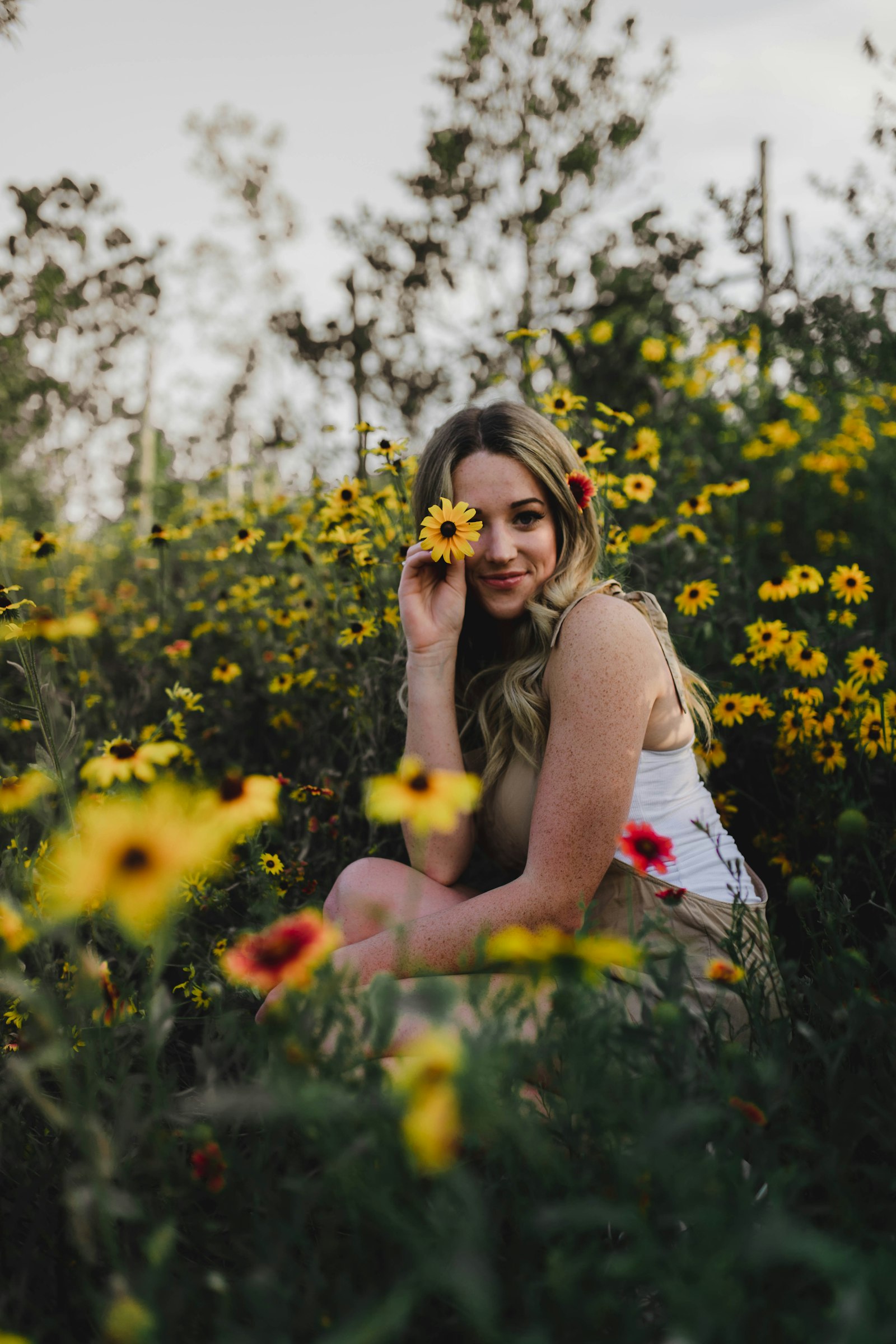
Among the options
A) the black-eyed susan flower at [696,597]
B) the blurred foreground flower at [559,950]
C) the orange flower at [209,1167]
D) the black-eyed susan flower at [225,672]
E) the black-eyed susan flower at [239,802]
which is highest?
the black-eyed susan flower at [696,597]

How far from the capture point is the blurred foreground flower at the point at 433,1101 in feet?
2.05

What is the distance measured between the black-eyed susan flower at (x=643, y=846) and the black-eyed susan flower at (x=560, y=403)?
163 centimetres

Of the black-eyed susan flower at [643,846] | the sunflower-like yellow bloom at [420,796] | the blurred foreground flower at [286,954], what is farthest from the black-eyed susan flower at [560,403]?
the blurred foreground flower at [286,954]

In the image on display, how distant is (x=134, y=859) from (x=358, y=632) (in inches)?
73.0

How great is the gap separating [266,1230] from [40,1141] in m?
0.68

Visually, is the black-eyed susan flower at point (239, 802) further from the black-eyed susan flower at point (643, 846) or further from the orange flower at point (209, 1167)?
the black-eyed susan flower at point (643, 846)

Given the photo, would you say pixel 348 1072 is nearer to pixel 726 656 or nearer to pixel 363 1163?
pixel 363 1163

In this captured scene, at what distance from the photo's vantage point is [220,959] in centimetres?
173

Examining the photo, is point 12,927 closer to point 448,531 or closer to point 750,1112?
point 750,1112

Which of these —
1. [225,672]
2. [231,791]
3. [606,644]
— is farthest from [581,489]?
[225,672]

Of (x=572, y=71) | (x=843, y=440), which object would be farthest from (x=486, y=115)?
(x=843, y=440)

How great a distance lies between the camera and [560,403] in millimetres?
2830

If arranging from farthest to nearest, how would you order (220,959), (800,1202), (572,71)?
(572,71), (220,959), (800,1202)

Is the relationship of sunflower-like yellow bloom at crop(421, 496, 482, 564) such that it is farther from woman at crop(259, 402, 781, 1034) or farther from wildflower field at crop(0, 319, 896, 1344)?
wildflower field at crop(0, 319, 896, 1344)
